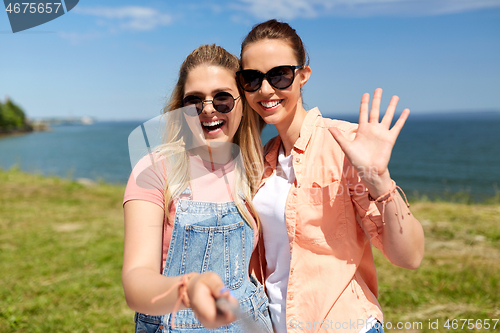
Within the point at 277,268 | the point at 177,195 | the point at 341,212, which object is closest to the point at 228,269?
the point at 277,268

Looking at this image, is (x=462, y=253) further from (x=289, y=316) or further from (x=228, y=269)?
(x=228, y=269)

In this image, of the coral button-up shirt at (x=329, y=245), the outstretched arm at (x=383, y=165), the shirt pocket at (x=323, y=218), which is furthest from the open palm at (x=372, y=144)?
the shirt pocket at (x=323, y=218)

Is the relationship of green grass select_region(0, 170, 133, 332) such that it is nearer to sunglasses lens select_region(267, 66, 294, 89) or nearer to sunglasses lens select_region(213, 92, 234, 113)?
sunglasses lens select_region(213, 92, 234, 113)

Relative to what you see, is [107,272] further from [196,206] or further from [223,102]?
[223,102]

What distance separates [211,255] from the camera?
6.06ft

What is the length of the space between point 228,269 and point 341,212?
2.33 feet

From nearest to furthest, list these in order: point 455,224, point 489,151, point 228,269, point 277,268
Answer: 1. point 228,269
2. point 277,268
3. point 455,224
4. point 489,151

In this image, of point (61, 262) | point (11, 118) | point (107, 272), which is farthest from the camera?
point (11, 118)

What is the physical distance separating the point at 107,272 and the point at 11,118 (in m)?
79.7

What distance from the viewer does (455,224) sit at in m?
5.68

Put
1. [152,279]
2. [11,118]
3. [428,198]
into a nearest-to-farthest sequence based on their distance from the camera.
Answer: [152,279]
[428,198]
[11,118]

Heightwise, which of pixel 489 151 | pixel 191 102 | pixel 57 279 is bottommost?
pixel 489 151

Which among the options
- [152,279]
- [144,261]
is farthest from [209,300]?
[144,261]

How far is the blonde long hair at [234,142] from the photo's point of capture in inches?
78.4
